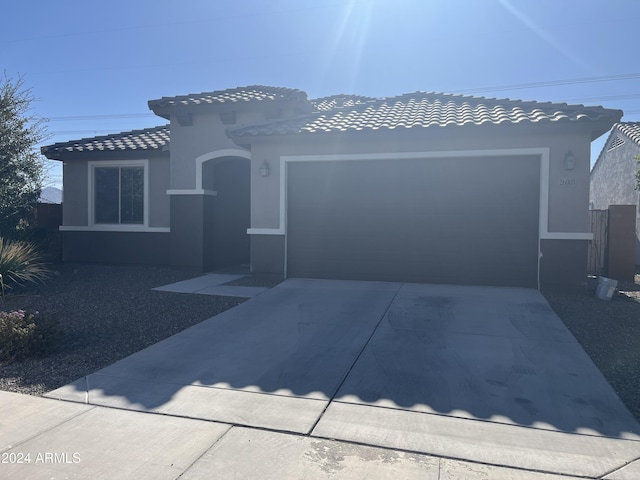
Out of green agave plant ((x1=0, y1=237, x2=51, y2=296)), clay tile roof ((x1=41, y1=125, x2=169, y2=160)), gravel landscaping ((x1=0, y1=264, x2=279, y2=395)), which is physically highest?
clay tile roof ((x1=41, y1=125, x2=169, y2=160))

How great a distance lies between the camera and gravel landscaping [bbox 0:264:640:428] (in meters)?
5.86

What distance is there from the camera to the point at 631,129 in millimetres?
20484

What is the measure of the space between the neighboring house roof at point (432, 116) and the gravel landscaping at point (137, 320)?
3426 millimetres

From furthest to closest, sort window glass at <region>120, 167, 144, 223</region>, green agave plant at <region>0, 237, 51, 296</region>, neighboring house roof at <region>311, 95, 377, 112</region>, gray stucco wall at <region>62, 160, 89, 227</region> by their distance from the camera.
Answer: neighboring house roof at <region>311, 95, 377, 112</region> → gray stucco wall at <region>62, 160, 89, 227</region> → window glass at <region>120, 167, 144, 223</region> → green agave plant at <region>0, 237, 51, 296</region>

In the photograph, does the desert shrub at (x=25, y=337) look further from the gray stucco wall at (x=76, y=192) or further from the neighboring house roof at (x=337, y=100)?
the neighboring house roof at (x=337, y=100)

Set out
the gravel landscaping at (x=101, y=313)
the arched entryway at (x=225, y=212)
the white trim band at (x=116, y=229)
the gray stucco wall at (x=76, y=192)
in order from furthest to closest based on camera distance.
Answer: the gray stucco wall at (x=76, y=192) → the white trim band at (x=116, y=229) → the arched entryway at (x=225, y=212) → the gravel landscaping at (x=101, y=313)

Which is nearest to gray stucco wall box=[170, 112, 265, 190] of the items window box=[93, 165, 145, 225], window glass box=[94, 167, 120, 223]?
window box=[93, 165, 145, 225]

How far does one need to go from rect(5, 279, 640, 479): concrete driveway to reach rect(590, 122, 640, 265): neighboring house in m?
13.7

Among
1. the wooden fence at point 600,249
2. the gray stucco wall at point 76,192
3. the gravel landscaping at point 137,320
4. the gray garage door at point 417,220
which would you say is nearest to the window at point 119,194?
the gray stucco wall at point 76,192

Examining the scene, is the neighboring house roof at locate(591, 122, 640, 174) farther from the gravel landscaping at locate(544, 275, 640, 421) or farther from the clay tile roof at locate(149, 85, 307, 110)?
the clay tile roof at locate(149, 85, 307, 110)

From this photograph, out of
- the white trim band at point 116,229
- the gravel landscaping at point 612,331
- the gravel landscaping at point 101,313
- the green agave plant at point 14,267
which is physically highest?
the white trim band at point 116,229

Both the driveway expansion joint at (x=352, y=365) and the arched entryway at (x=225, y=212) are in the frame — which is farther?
the arched entryway at (x=225, y=212)

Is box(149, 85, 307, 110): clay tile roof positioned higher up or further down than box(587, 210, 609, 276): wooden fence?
higher up

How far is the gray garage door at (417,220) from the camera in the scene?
10562 mm
